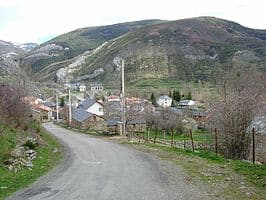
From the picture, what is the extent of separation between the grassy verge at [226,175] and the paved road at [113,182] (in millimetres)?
579

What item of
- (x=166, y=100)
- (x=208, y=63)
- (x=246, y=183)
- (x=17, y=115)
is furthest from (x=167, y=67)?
(x=246, y=183)

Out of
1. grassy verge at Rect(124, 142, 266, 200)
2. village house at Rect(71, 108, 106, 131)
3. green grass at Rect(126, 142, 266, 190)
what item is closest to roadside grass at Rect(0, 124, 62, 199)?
grassy verge at Rect(124, 142, 266, 200)

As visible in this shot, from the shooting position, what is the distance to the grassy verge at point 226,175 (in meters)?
11.1

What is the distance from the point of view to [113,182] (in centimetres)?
1293

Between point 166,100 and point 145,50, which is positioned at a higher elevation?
point 145,50

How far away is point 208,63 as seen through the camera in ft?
550

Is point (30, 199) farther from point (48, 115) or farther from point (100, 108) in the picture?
point (48, 115)

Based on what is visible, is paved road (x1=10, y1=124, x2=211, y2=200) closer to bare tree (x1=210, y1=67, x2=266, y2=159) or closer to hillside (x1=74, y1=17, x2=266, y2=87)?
bare tree (x1=210, y1=67, x2=266, y2=159)

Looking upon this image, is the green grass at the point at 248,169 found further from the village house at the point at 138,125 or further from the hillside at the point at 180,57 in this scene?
the hillside at the point at 180,57

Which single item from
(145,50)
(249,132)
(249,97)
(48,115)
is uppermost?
(145,50)

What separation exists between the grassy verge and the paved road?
58 centimetres

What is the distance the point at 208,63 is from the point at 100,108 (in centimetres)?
8857

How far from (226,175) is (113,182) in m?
3.92

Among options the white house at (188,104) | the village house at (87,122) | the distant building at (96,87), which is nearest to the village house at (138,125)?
the village house at (87,122)
